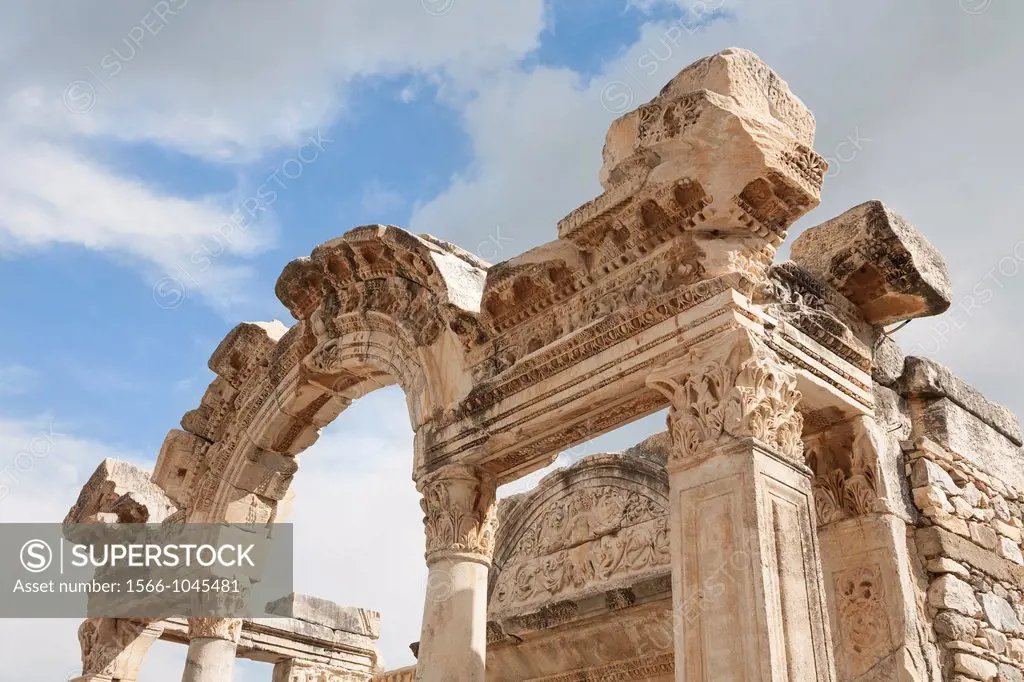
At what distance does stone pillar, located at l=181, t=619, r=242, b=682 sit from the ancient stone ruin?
9.69 feet

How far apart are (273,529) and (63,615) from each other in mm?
3234

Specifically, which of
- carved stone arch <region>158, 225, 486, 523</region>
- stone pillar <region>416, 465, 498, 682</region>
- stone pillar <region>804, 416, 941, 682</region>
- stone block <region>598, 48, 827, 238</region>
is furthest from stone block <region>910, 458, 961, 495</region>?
carved stone arch <region>158, 225, 486, 523</region>

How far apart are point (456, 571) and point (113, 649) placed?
599 centimetres

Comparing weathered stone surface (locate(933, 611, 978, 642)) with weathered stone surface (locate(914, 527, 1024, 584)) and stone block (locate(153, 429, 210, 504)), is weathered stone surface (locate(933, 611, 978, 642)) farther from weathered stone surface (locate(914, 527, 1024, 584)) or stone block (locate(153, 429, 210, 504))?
stone block (locate(153, 429, 210, 504))

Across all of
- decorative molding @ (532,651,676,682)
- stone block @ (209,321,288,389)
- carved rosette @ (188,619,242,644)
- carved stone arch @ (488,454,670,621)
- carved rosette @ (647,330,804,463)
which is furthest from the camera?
stone block @ (209,321,288,389)

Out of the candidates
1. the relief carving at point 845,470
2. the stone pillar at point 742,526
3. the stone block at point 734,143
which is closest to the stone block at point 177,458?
the stone block at point 734,143

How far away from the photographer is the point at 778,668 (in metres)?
3.79

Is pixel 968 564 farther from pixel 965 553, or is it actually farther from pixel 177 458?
pixel 177 458

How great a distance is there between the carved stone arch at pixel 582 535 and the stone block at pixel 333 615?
3.28 m

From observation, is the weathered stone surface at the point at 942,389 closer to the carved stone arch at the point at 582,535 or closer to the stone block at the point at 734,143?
the stone block at the point at 734,143

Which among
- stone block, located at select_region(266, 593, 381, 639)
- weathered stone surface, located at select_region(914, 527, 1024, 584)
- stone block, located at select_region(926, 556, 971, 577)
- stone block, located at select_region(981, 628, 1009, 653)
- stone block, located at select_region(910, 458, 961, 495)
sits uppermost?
stone block, located at select_region(266, 593, 381, 639)

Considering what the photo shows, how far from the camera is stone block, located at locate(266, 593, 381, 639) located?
11.9 m

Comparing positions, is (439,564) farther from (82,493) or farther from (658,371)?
(82,493)

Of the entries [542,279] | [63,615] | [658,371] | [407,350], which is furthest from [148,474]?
[658,371]
